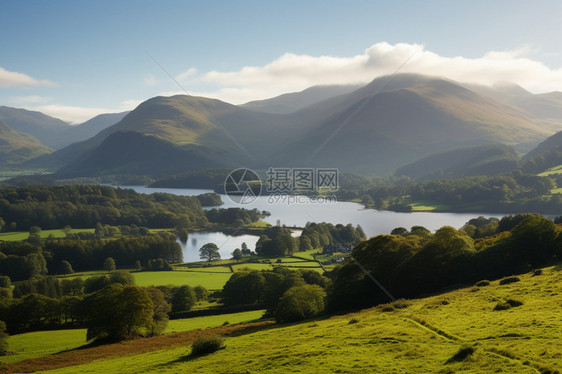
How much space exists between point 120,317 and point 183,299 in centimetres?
1637

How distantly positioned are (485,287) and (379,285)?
9356 millimetres

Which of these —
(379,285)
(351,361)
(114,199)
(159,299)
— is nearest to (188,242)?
(114,199)

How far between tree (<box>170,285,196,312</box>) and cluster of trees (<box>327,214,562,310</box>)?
22.7 meters

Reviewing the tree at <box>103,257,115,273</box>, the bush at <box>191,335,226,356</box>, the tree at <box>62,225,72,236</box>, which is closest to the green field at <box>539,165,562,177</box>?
the tree at <box>103,257,115,273</box>

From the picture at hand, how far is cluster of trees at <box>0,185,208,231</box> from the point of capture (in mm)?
133875

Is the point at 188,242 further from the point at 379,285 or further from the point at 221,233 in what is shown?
the point at 379,285

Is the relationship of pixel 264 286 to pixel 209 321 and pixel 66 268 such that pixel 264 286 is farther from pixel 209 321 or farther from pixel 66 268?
pixel 66 268

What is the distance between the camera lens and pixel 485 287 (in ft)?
102

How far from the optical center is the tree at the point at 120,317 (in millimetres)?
37781

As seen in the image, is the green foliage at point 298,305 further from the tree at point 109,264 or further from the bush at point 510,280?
the tree at point 109,264

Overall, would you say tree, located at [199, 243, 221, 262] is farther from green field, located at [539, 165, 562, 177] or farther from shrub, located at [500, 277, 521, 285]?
green field, located at [539, 165, 562, 177]

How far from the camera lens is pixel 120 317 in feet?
125

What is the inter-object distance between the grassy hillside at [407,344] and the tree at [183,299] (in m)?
21.3

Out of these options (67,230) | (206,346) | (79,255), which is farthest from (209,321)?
(67,230)
